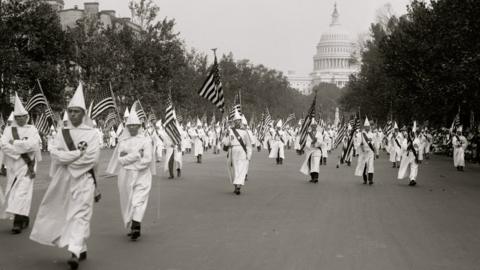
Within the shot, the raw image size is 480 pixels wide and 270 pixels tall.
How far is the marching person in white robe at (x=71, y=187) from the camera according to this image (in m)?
7.33

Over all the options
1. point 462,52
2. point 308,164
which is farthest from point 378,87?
point 308,164

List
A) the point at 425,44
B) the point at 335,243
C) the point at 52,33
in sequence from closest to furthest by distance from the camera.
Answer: the point at 335,243 < the point at 425,44 < the point at 52,33

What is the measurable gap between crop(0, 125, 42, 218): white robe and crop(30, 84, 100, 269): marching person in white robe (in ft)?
6.56

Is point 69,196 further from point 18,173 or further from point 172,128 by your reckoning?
point 172,128

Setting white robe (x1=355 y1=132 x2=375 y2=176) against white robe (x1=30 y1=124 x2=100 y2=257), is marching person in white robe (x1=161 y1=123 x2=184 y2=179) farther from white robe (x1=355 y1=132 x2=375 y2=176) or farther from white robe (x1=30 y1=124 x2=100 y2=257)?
white robe (x1=30 y1=124 x2=100 y2=257)

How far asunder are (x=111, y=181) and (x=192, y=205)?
6.01 meters

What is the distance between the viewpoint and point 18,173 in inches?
379

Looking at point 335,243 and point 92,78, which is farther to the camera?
point 92,78

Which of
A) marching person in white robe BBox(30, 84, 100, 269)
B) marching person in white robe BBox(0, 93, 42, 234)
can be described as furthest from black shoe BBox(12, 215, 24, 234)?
marching person in white robe BBox(30, 84, 100, 269)

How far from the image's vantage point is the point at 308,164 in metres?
19.5

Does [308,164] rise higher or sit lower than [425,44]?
lower

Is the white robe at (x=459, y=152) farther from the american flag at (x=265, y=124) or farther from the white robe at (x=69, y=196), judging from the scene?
the white robe at (x=69, y=196)

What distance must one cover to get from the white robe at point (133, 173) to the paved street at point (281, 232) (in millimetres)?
440

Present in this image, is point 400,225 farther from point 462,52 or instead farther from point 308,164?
point 462,52
